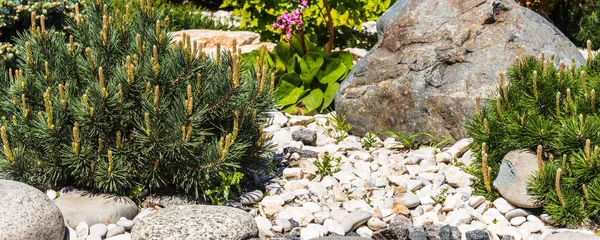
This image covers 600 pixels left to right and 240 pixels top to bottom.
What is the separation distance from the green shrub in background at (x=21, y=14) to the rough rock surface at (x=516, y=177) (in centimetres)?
331

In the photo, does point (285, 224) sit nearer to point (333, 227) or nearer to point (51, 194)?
point (333, 227)

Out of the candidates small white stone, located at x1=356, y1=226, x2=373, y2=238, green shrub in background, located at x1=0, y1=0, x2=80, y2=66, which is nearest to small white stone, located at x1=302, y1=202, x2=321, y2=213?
small white stone, located at x1=356, y1=226, x2=373, y2=238

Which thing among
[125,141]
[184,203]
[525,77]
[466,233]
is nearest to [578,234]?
[466,233]

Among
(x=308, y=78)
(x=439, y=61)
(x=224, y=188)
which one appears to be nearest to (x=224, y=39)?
(x=308, y=78)

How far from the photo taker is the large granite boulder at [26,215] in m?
3.83

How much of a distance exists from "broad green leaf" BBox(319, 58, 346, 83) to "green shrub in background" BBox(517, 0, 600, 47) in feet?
11.7

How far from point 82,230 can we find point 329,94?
2746 mm

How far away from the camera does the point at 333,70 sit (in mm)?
6574

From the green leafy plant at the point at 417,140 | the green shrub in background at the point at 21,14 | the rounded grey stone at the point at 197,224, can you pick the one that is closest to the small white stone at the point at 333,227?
the rounded grey stone at the point at 197,224

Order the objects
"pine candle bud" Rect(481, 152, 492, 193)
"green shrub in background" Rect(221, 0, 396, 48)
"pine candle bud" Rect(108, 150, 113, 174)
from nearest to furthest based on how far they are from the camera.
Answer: "pine candle bud" Rect(108, 150, 113, 174)
"pine candle bud" Rect(481, 152, 492, 193)
"green shrub in background" Rect(221, 0, 396, 48)

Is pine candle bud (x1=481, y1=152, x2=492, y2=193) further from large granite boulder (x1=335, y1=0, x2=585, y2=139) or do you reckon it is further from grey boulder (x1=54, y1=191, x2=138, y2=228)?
grey boulder (x1=54, y1=191, x2=138, y2=228)

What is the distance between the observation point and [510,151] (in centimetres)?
458

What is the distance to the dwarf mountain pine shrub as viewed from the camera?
4246 mm

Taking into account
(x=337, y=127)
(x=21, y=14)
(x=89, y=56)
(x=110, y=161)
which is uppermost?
(x=89, y=56)
